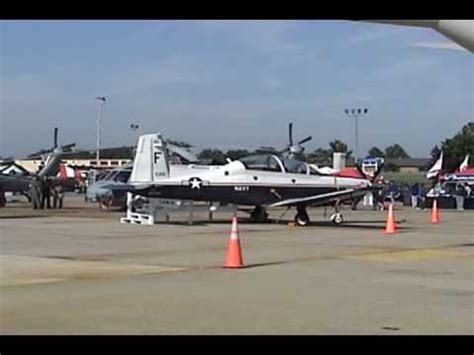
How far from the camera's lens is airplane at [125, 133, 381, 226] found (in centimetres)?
2583

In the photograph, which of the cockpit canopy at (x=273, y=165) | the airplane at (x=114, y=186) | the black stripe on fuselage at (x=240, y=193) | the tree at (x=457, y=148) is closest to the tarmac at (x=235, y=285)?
the black stripe on fuselage at (x=240, y=193)

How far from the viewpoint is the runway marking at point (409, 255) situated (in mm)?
15211

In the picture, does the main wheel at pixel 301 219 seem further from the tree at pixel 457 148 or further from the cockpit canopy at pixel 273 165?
the tree at pixel 457 148

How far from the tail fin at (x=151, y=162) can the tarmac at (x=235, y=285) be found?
5.24 m

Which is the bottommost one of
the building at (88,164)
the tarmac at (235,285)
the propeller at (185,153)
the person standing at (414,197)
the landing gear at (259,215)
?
the tarmac at (235,285)

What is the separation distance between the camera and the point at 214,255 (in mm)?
15711

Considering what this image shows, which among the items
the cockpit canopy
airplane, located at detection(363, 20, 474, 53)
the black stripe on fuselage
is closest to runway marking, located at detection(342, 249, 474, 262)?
the black stripe on fuselage

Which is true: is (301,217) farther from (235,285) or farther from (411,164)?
(411,164)

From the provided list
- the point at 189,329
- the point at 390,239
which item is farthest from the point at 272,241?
the point at 189,329

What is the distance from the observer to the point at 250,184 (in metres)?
26.0

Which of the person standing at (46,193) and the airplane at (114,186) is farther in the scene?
the person standing at (46,193)

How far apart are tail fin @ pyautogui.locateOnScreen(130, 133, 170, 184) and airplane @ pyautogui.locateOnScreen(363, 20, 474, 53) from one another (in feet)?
71.0
